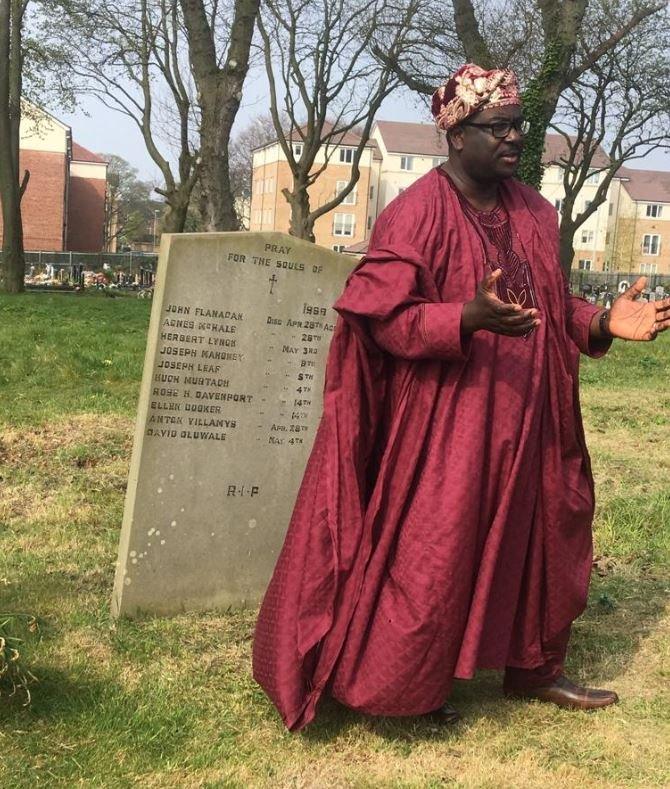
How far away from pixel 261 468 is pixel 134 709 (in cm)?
135

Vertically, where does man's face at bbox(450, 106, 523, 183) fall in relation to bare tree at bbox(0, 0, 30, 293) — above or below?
below

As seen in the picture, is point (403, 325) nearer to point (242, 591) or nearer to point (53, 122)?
point (242, 591)

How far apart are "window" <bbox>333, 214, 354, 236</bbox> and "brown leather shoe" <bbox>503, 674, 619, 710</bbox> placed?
73.6 metres

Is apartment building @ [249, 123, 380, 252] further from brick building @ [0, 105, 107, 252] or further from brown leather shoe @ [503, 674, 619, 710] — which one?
brown leather shoe @ [503, 674, 619, 710]

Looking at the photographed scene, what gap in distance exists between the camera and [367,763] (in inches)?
123

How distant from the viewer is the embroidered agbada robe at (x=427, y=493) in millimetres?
3035

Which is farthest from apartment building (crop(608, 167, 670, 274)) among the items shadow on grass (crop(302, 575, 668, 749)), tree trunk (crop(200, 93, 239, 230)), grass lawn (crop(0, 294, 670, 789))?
shadow on grass (crop(302, 575, 668, 749))

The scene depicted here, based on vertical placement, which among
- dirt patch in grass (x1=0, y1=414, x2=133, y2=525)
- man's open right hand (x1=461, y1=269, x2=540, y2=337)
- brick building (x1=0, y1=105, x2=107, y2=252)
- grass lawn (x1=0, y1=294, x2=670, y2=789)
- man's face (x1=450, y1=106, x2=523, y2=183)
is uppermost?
brick building (x1=0, y1=105, x2=107, y2=252)

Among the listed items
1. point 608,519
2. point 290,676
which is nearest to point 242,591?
point 290,676

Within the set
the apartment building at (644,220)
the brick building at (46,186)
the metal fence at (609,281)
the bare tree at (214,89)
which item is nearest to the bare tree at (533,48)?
the bare tree at (214,89)

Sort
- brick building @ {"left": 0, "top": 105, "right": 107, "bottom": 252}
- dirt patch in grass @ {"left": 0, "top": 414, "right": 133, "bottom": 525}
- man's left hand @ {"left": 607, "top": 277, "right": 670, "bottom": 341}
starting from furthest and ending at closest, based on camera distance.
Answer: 1. brick building @ {"left": 0, "top": 105, "right": 107, "bottom": 252}
2. dirt patch in grass @ {"left": 0, "top": 414, "right": 133, "bottom": 525}
3. man's left hand @ {"left": 607, "top": 277, "right": 670, "bottom": 341}

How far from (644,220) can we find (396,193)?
22.2 metres

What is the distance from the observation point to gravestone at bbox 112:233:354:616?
4.11 m

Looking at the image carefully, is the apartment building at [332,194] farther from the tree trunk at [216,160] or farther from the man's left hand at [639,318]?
the man's left hand at [639,318]
